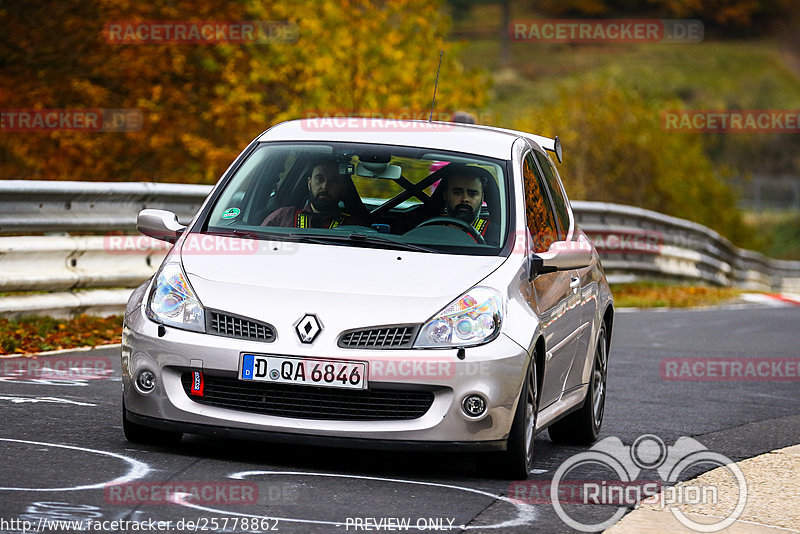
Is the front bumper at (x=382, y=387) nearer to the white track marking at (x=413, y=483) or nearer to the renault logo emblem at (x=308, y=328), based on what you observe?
the renault logo emblem at (x=308, y=328)

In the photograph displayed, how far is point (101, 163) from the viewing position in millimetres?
28016

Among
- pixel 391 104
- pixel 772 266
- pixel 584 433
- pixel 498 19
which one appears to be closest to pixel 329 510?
pixel 584 433

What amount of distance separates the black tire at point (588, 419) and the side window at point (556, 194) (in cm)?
65

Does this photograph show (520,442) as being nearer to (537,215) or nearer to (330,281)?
(330,281)

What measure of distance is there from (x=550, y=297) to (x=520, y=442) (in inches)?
36.7

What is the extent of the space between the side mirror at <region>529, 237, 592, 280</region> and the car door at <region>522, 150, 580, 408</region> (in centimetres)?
6

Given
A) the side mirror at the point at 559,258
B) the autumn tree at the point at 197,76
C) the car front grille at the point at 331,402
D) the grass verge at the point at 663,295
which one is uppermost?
the side mirror at the point at 559,258

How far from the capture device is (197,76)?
3030cm

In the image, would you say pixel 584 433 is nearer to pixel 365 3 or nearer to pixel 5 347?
pixel 5 347

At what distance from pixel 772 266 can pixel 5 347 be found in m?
35.4

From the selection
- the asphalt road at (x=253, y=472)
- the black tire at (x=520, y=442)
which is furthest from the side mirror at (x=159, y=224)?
the black tire at (x=520, y=442)

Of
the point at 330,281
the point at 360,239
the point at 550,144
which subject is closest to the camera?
the point at 330,281

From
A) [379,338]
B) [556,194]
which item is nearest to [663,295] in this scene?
[556,194]

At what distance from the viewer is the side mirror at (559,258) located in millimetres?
7184
